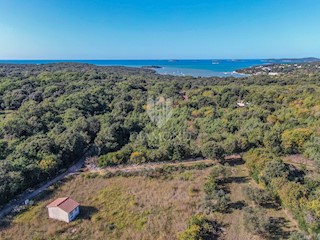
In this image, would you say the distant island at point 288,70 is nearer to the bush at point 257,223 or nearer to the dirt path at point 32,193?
the bush at point 257,223

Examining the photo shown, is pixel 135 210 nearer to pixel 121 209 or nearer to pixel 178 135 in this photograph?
pixel 121 209

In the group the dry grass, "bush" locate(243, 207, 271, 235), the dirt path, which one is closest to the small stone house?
the dry grass

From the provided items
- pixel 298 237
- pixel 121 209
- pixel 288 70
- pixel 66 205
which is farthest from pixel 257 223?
pixel 288 70

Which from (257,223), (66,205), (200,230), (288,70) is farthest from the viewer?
(288,70)

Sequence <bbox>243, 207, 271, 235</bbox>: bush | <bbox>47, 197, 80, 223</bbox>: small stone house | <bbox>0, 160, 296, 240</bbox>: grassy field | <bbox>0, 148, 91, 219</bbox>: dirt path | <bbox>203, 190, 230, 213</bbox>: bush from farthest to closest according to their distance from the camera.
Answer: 1. <bbox>0, 148, 91, 219</bbox>: dirt path
2. <bbox>203, 190, 230, 213</bbox>: bush
3. <bbox>47, 197, 80, 223</bbox>: small stone house
4. <bbox>0, 160, 296, 240</bbox>: grassy field
5. <bbox>243, 207, 271, 235</bbox>: bush

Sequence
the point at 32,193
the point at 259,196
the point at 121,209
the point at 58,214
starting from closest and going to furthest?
the point at 58,214 → the point at 259,196 → the point at 121,209 → the point at 32,193

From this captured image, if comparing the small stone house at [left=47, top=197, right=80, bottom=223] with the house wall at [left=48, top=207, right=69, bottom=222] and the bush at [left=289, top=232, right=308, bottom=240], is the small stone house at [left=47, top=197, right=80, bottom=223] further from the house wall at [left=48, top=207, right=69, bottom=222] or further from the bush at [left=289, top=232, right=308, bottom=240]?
the bush at [left=289, top=232, right=308, bottom=240]
